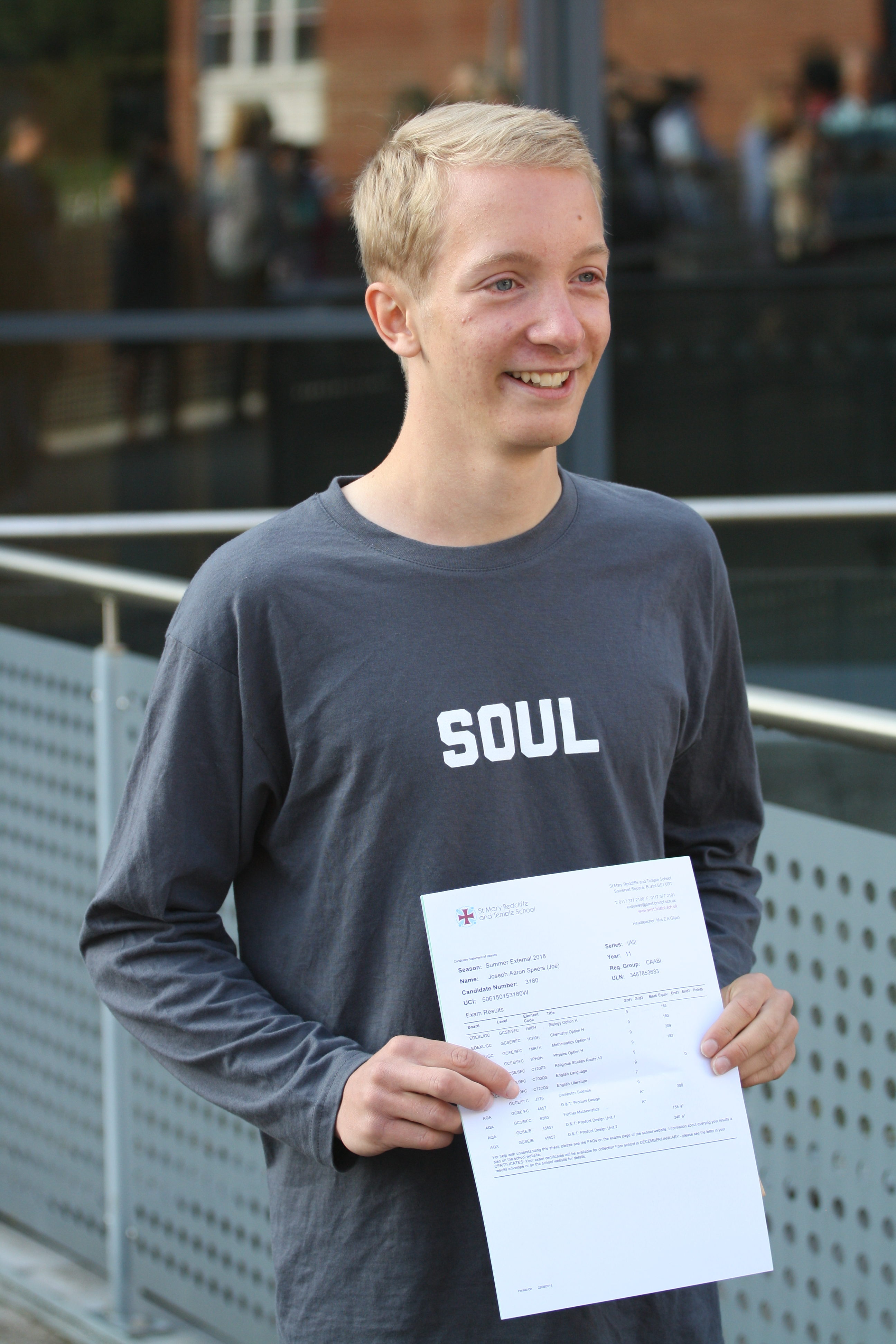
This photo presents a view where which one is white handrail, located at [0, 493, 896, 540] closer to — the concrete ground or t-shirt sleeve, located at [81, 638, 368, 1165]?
the concrete ground

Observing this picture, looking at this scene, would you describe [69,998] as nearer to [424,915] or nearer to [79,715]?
[79,715]

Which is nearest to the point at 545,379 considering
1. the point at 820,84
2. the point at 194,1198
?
the point at 194,1198

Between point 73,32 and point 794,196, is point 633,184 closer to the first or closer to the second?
point 794,196

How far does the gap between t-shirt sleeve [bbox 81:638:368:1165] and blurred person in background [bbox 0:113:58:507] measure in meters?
6.99

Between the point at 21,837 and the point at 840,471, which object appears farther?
the point at 840,471

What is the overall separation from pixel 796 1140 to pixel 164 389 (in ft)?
21.4

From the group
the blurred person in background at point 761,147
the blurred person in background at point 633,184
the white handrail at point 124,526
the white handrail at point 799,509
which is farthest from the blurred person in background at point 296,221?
the white handrail at point 799,509

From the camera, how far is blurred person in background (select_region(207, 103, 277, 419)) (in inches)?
309

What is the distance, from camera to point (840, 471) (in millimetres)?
8320

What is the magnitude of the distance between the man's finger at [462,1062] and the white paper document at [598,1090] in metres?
0.03

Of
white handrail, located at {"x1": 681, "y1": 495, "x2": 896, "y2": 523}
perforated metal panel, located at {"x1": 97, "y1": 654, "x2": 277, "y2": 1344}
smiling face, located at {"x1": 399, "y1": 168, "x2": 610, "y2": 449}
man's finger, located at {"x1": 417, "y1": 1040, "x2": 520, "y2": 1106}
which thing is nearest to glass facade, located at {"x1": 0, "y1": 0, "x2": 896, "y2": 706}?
white handrail, located at {"x1": 681, "y1": 495, "x2": 896, "y2": 523}

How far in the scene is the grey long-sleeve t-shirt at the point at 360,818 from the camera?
4.79 ft

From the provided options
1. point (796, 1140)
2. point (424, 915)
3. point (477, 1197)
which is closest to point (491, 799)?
point (424, 915)

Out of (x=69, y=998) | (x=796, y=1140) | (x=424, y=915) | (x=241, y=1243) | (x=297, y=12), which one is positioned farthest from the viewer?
(x=297, y=12)
